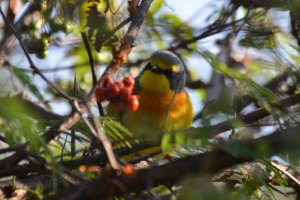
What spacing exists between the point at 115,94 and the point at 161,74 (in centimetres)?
267

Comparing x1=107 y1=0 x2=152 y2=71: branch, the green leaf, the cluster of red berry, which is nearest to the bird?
x1=107 y1=0 x2=152 y2=71: branch

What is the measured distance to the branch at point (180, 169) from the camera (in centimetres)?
177

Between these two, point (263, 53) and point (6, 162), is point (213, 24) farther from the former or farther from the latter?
point (6, 162)

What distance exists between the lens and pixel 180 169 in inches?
70.6

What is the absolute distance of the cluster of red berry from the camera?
2512 millimetres

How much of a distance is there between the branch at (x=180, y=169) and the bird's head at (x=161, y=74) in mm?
3143

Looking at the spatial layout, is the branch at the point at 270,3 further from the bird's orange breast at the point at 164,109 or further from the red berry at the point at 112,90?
the red berry at the point at 112,90

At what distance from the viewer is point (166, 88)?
5.14 metres

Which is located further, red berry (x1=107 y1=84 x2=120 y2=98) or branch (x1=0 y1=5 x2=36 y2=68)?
branch (x1=0 y1=5 x2=36 y2=68)

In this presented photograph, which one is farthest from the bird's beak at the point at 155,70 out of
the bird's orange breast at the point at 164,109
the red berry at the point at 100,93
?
the red berry at the point at 100,93

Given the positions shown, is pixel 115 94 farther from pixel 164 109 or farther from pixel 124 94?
pixel 164 109

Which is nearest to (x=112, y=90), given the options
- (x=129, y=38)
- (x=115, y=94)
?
(x=115, y=94)

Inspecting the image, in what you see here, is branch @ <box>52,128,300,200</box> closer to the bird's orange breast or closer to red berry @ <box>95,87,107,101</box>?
red berry @ <box>95,87,107,101</box>

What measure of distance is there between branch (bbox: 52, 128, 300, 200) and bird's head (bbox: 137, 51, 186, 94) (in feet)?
10.3
